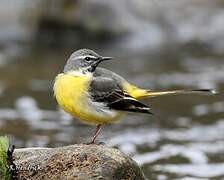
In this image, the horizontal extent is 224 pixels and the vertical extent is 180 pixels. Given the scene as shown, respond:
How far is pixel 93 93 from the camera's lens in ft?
25.2

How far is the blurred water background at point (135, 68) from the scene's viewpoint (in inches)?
440

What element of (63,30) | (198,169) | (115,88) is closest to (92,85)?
(115,88)

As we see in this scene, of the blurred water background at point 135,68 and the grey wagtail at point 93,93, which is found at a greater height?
the grey wagtail at point 93,93

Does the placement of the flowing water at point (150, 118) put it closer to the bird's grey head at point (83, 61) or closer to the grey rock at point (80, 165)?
the bird's grey head at point (83, 61)

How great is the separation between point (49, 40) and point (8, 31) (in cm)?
97

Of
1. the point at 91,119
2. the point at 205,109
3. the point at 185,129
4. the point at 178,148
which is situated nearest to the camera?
the point at 91,119

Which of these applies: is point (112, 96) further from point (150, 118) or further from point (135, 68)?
point (135, 68)

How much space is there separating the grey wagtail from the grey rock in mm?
686

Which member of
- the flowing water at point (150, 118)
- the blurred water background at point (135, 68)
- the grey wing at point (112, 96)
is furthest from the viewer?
the blurred water background at point (135, 68)

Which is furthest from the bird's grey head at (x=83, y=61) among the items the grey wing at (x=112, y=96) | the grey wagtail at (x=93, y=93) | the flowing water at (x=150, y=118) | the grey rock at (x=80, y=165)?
the flowing water at (x=150, y=118)

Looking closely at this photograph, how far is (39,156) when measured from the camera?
22.7ft

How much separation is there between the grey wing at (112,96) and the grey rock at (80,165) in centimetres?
93

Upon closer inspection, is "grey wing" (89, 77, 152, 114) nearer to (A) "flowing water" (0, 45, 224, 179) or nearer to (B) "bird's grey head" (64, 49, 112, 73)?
(B) "bird's grey head" (64, 49, 112, 73)

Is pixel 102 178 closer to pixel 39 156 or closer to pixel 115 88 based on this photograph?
pixel 39 156
